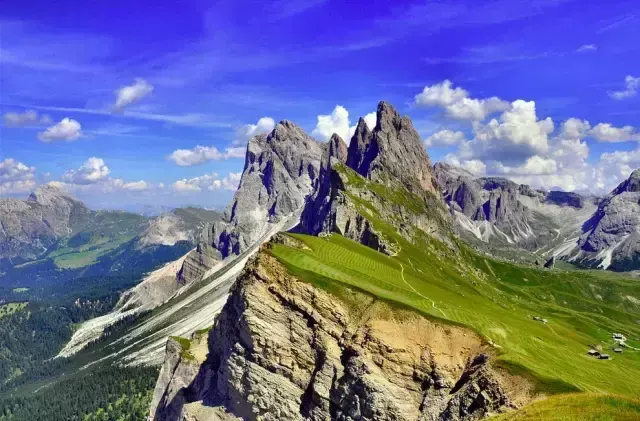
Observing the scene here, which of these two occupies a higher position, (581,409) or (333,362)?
(581,409)

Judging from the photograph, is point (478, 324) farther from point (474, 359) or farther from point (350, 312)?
point (350, 312)

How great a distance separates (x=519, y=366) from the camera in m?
52.1

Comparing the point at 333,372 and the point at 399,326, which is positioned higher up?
the point at 399,326

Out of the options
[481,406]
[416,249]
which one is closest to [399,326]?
[481,406]

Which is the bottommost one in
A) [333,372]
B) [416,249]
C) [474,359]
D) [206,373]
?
[206,373]

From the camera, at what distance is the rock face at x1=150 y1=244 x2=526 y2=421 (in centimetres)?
5791

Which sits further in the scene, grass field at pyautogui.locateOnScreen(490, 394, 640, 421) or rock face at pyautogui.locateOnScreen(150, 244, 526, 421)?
rock face at pyautogui.locateOnScreen(150, 244, 526, 421)

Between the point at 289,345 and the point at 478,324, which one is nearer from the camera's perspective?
the point at 289,345

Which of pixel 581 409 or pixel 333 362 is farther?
pixel 333 362

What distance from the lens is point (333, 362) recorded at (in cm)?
6319

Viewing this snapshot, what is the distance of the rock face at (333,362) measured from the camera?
57906 mm

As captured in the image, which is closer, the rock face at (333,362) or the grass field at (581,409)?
the grass field at (581,409)

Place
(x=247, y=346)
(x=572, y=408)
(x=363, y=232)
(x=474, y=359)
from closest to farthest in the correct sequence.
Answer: (x=572, y=408) → (x=474, y=359) → (x=247, y=346) → (x=363, y=232)

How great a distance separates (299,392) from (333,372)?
6461 millimetres
